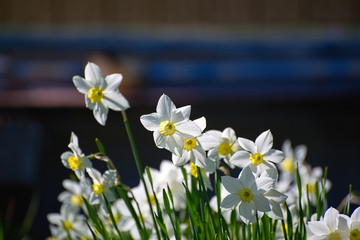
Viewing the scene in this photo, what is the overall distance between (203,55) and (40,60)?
1.41 m

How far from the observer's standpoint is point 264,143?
0.96 metres

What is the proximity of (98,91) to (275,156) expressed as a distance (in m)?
0.36

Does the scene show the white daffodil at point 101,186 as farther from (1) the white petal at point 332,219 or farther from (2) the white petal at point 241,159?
(1) the white petal at point 332,219

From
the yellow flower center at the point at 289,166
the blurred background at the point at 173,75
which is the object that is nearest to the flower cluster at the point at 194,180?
the yellow flower center at the point at 289,166

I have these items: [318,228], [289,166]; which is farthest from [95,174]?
[289,166]

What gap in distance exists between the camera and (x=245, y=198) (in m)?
0.91

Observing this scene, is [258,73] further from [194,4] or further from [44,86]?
[44,86]

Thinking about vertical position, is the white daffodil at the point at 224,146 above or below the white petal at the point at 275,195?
above

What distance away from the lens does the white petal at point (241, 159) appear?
37.5 inches

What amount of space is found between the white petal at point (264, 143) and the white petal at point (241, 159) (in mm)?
24

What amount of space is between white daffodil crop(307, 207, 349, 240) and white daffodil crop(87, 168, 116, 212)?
1.29 ft

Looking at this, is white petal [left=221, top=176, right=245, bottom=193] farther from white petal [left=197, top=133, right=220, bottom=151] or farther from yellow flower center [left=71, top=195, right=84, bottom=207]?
yellow flower center [left=71, top=195, right=84, bottom=207]

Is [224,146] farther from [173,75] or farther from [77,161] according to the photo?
[173,75]

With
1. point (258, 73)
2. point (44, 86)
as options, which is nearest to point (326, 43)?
point (258, 73)
